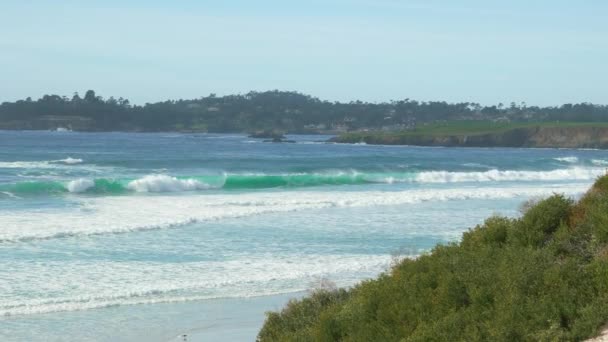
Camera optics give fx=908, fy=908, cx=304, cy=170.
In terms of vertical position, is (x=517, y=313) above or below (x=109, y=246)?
above

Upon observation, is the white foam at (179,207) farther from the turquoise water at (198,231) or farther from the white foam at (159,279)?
the white foam at (159,279)

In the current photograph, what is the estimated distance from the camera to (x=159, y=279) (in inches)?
692

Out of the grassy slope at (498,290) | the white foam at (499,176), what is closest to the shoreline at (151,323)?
the grassy slope at (498,290)

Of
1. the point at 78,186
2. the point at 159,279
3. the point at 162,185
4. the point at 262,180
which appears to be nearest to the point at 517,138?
the point at 262,180

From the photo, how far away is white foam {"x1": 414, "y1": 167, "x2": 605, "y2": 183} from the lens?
5562 centimetres

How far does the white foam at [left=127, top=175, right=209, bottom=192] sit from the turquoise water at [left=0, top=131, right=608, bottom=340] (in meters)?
0.08

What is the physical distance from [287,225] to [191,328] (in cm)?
1359

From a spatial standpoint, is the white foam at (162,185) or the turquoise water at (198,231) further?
the white foam at (162,185)

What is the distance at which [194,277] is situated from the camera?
707 inches

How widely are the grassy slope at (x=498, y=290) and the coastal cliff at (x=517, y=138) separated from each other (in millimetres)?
118159

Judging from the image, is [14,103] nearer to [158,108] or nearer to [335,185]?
[158,108]

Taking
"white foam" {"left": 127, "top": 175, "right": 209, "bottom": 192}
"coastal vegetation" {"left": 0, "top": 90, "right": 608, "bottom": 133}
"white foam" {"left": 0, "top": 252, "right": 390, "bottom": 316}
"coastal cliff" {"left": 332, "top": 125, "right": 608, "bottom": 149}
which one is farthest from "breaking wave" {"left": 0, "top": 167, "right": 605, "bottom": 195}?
"coastal vegetation" {"left": 0, "top": 90, "right": 608, "bottom": 133}

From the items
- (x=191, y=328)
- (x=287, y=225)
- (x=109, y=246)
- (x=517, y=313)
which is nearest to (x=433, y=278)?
(x=517, y=313)

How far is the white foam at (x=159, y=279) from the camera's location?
15656 millimetres
